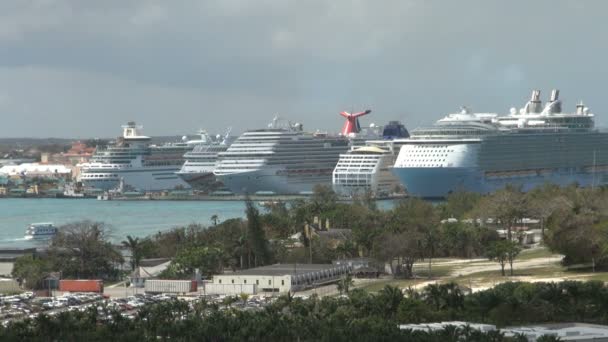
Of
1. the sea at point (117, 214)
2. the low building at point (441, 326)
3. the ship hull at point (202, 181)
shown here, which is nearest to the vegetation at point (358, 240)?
the sea at point (117, 214)

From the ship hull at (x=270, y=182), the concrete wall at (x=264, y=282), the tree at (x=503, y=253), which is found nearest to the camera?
the concrete wall at (x=264, y=282)

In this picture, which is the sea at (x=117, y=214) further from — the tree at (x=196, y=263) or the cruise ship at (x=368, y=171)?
the tree at (x=196, y=263)

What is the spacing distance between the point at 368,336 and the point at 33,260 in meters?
32.9

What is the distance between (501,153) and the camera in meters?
128

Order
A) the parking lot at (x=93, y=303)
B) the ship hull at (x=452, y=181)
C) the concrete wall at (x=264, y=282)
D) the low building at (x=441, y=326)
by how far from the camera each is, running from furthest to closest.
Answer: the ship hull at (x=452, y=181) < the concrete wall at (x=264, y=282) < the parking lot at (x=93, y=303) < the low building at (x=441, y=326)

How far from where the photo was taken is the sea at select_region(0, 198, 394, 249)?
102m

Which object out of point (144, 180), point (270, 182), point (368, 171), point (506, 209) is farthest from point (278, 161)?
point (506, 209)

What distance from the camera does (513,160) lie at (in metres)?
129

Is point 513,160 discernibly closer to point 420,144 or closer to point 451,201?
point 420,144

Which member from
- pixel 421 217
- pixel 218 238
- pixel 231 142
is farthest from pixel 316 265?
pixel 231 142

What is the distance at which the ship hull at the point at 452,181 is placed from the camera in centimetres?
12444

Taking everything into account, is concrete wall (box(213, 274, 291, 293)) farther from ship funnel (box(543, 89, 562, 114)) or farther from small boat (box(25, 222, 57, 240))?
ship funnel (box(543, 89, 562, 114))

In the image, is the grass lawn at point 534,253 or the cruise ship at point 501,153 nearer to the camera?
the grass lawn at point 534,253

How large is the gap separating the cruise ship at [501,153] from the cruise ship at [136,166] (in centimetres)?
4229
